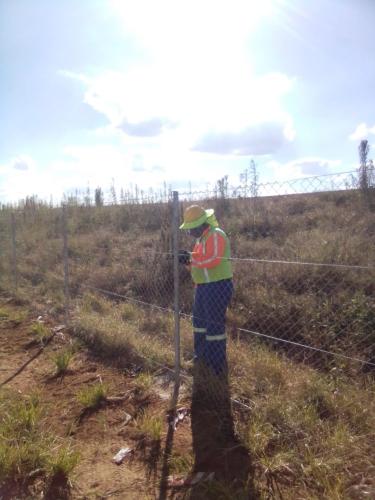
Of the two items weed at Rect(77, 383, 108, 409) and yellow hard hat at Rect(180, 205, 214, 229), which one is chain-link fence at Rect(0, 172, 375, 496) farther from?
weed at Rect(77, 383, 108, 409)

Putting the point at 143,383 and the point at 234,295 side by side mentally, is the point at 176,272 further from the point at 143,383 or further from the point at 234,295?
the point at 234,295

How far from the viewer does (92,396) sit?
379 cm

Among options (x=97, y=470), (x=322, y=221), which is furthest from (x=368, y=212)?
(x=97, y=470)

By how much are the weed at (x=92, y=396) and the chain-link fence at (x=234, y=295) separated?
74 centimetres

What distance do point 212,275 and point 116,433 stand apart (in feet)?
5.46

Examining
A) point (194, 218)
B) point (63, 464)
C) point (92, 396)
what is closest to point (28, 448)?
point (63, 464)

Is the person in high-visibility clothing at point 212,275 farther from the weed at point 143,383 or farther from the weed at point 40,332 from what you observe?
the weed at point 40,332

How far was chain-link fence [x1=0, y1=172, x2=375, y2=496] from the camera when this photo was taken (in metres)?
3.89

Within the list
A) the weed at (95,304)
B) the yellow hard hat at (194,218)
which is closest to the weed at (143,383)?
the yellow hard hat at (194,218)

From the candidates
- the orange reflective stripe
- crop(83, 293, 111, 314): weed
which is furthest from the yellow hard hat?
crop(83, 293, 111, 314): weed

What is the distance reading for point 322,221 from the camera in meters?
8.59

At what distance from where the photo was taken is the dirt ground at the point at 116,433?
9.10ft

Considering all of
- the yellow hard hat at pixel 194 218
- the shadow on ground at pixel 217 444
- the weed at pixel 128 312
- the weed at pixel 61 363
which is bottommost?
the shadow on ground at pixel 217 444

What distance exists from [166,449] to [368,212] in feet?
22.3
